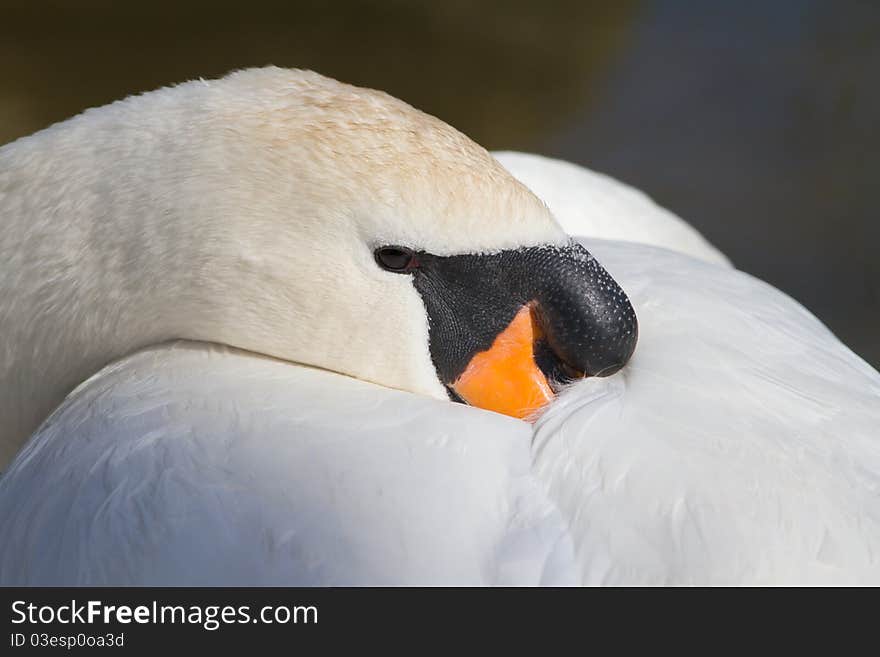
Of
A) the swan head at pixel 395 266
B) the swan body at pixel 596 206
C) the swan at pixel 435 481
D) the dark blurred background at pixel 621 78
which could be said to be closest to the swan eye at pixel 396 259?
the swan head at pixel 395 266

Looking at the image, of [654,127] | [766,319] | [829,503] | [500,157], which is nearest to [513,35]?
[654,127]

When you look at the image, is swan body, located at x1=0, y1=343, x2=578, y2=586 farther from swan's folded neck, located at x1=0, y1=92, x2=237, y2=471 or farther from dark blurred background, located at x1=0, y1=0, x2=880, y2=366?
dark blurred background, located at x1=0, y1=0, x2=880, y2=366

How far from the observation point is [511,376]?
1750 mm

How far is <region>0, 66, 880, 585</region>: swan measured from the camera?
1.42 m

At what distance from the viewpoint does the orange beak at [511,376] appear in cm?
172

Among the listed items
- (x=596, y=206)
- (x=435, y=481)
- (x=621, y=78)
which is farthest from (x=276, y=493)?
(x=621, y=78)

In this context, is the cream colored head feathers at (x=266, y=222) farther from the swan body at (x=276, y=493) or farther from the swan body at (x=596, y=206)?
the swan body at (x=596, y=206)

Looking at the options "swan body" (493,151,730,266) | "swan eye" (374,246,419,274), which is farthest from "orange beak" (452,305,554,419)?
"swan body" (493,151,730,266)

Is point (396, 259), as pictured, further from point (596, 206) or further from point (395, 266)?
point (596, 206)

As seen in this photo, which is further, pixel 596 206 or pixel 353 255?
pixel 596 206

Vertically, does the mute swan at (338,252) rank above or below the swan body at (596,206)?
above

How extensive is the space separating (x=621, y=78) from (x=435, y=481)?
14.1ft

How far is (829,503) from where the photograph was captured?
1.55 metres

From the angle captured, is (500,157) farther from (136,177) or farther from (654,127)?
(654,127)
